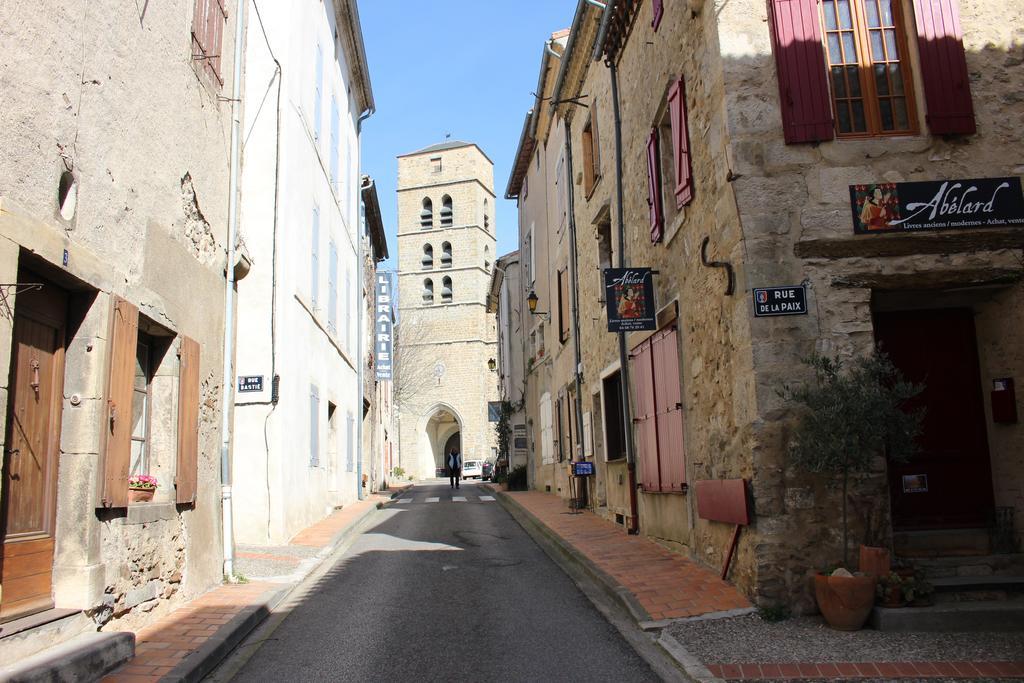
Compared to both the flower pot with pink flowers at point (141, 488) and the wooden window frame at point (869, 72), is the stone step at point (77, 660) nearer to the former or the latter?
the flower pot with pink flowers at point (141, 488)

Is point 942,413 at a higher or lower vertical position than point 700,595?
higher

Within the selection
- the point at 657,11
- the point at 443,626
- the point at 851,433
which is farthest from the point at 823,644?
the point at 657,11

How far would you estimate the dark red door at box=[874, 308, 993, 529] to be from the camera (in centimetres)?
684

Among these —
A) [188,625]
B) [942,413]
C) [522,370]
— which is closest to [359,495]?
[522,370]

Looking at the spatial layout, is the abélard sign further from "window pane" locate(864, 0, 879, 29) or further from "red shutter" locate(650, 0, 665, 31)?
"red shutter" locate(650, 0, 665, 31)

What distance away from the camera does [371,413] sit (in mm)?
25344

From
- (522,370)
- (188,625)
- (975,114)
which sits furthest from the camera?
(522,370)

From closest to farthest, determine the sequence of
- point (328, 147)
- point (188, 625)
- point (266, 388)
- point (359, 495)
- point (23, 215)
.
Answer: point (23, 215)
point (188, 625)
point (266, 388)
point (328, 147)
point (359, 495)

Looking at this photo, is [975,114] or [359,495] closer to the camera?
[975,114]

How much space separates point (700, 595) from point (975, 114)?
445cm

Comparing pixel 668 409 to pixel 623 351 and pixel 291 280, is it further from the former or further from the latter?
pixel 291 280

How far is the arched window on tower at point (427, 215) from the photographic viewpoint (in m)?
59.7

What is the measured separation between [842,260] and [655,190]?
9.90 feet

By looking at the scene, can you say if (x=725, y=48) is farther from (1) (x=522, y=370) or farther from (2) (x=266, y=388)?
(1) (x=522, y=370)
